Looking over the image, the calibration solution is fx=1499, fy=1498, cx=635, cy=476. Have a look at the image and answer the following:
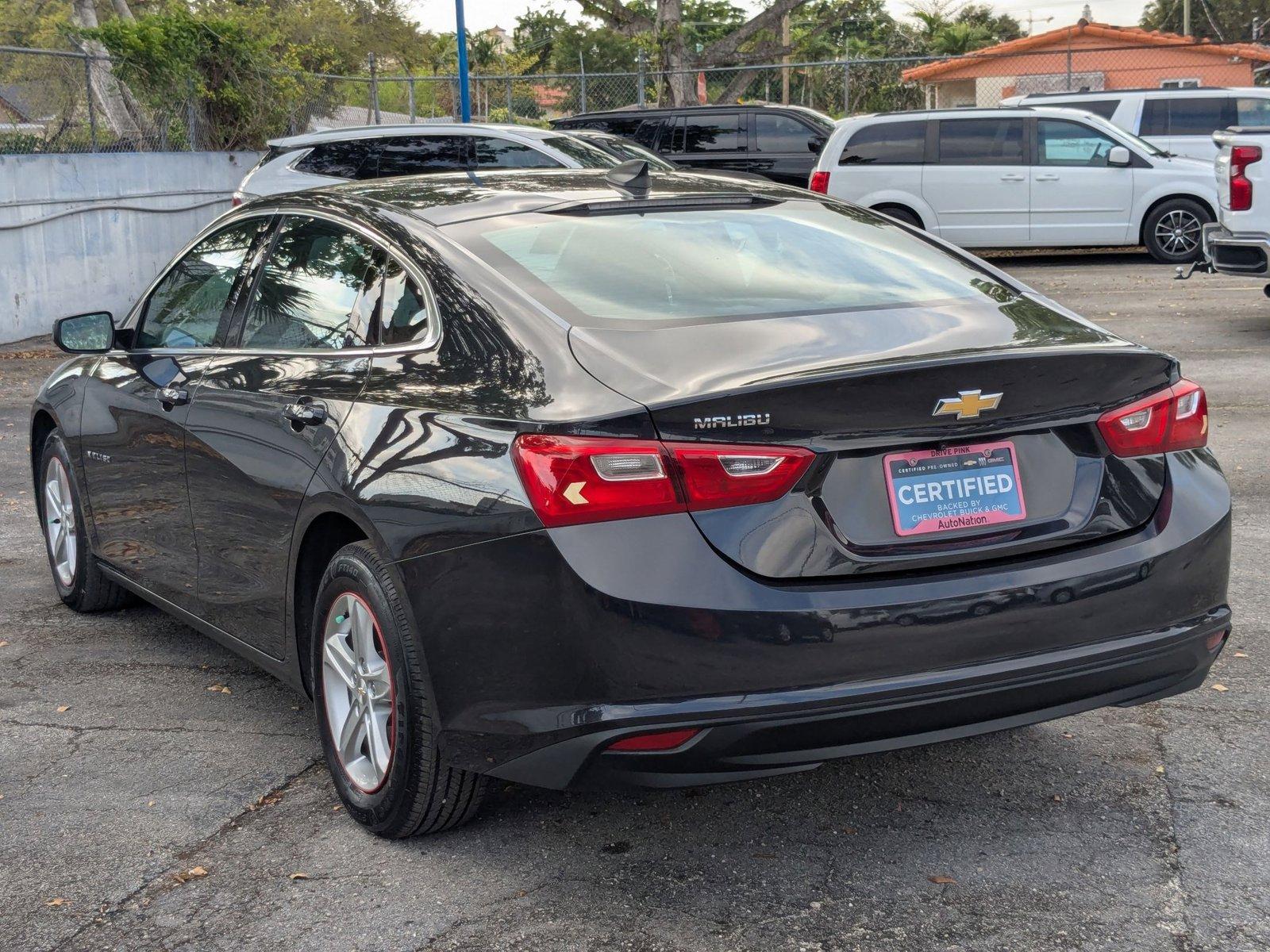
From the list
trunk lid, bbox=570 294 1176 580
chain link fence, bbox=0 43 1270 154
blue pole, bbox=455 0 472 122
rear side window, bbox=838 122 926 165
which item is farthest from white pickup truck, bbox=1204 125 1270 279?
blue pole, bbox=455 0 472 122

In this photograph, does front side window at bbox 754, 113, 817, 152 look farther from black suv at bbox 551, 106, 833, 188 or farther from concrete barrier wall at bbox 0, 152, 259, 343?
concrete barrier wall at bbox 0, 152, 259, 343

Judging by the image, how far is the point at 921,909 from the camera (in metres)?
3.19

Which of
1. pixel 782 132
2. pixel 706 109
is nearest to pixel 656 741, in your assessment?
pixel 782 132

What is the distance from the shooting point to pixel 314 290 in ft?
13.8

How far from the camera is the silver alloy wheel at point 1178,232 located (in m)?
17.8

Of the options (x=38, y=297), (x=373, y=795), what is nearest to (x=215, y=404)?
(x=373, y=795)

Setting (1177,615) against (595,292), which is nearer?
(1177,615)

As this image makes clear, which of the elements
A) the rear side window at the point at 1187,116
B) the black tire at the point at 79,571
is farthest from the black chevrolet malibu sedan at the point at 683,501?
the rear side window at the point at 1187,116

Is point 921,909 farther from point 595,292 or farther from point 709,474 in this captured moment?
point 595,292

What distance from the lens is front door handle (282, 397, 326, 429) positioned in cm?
378

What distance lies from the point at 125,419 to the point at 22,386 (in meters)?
8.20

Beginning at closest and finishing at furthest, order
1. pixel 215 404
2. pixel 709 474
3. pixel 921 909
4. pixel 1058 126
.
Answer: pixel 709 474, pixel 921 909, pixel 215 404, pixel 1058 126

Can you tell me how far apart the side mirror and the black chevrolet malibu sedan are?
3.89 ft

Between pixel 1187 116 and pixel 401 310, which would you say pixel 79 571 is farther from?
pixel 1187 116
